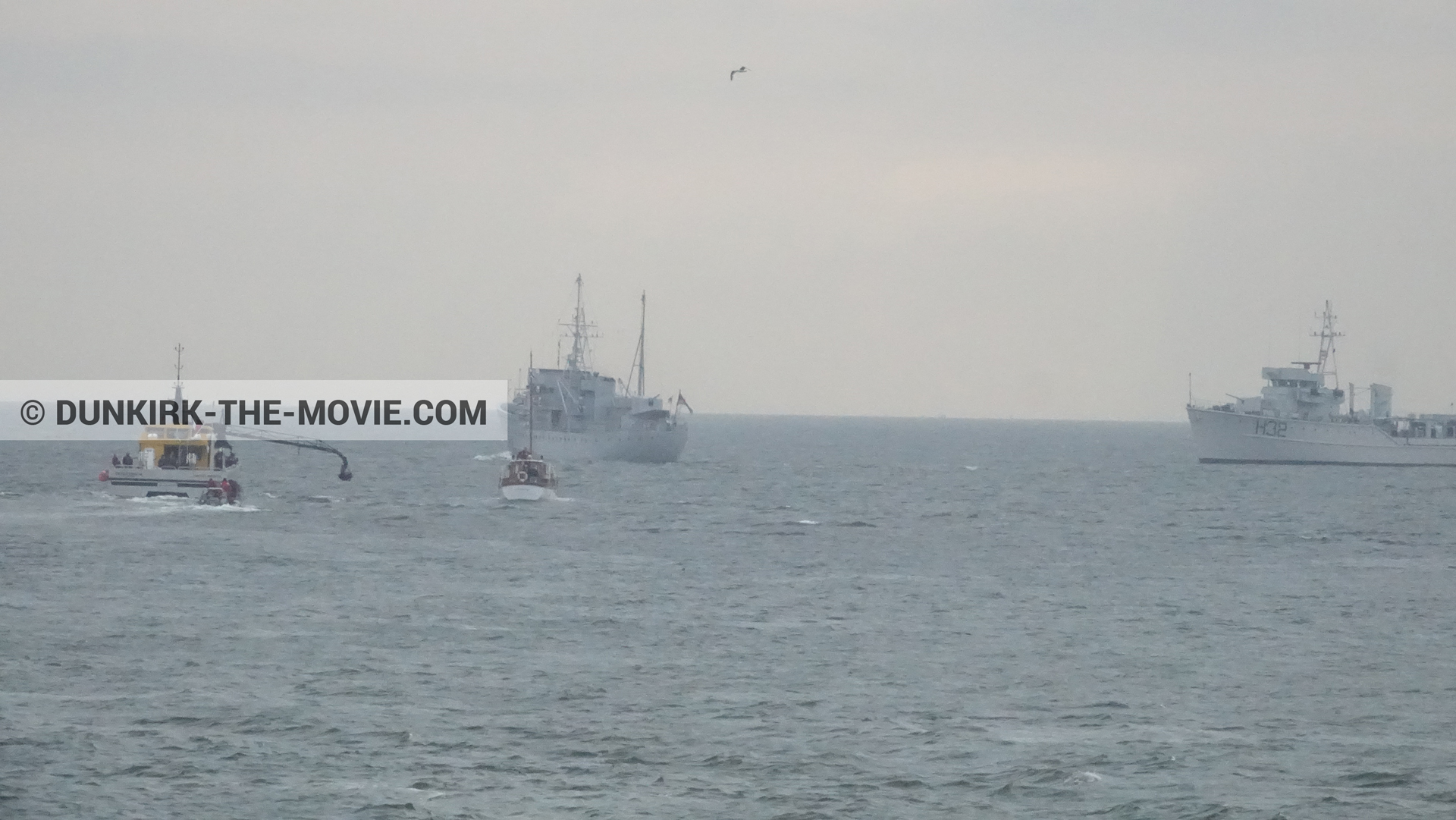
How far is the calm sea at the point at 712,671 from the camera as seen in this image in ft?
89.5

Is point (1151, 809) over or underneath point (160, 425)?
underneath

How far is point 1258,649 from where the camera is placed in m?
43.4

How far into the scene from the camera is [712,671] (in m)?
38.5

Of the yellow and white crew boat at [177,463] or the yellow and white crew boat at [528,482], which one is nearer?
the yellow and white crew boat at [177,463]

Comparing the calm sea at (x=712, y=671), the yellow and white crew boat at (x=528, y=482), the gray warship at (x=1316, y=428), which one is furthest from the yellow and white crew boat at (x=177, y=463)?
the gray warship at (x=1316, y=428)

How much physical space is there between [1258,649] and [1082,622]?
6.46m

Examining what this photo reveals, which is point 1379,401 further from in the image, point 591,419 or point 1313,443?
A: point 591,419

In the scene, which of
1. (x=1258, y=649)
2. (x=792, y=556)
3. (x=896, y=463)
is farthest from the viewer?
(x=896, y=463)

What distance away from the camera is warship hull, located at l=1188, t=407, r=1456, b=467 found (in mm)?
166000

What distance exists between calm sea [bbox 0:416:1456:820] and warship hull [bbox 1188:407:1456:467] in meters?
86.1

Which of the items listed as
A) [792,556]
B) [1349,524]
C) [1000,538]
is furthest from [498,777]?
[1349,524]

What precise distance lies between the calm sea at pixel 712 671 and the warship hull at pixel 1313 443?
86100 mm

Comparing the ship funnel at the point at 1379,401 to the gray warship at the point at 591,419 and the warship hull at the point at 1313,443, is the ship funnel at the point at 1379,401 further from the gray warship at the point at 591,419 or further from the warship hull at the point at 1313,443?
the gray warship at the point at 591,419

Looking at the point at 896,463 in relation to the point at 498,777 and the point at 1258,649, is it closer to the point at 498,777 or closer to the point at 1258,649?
the point at 1258,649
